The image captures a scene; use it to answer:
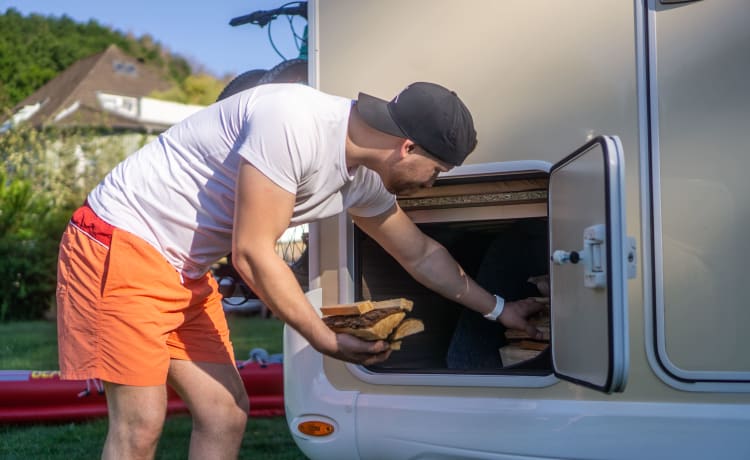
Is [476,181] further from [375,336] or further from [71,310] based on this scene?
[71,310]

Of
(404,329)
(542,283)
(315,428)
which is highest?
(542,283)

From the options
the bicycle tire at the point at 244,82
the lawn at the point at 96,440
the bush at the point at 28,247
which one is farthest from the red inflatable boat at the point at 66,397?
the bush at the point at 28,247

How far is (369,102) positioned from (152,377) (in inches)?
38.3

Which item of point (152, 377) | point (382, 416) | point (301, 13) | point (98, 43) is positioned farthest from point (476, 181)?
point (98, 43)

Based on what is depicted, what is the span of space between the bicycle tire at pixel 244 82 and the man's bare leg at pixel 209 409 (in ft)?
5.21

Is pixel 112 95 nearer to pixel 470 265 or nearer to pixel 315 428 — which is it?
pixel 470 265

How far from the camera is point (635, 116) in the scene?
7.90 feet

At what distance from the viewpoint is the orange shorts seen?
2.29 m

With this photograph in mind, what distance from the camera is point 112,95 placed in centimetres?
4225

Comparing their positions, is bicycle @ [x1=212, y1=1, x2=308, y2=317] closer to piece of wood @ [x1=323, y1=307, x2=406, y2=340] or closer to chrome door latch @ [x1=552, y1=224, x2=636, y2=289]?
piece of wood @ [x1=323, y1=307, x2=406, y2=340]

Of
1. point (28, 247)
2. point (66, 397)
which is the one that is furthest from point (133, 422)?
point (28, 247)

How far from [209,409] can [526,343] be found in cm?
113

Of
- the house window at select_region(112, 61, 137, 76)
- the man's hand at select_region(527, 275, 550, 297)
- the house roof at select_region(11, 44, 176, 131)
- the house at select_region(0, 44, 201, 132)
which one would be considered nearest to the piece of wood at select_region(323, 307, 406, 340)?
the man's hand at select_region(527, 275, 550, 297)

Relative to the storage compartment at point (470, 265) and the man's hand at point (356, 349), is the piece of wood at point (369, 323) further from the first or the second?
the storage compartment at point (470, 265)
